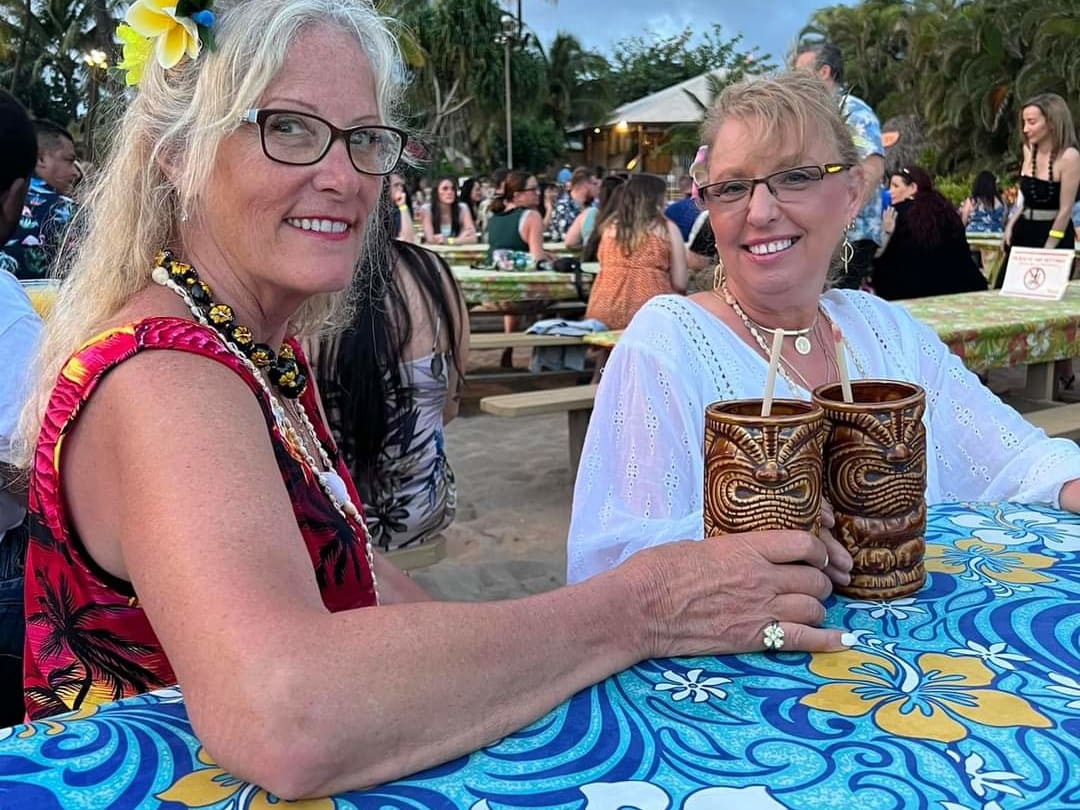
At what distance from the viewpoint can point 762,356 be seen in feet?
6.42

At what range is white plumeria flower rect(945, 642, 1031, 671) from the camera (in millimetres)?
1064

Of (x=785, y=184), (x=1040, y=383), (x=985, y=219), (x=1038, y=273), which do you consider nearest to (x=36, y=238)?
(x=785, y=184)

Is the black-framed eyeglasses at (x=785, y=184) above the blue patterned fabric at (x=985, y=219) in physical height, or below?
below

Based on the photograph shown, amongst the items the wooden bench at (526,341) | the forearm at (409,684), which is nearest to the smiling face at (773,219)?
the forearm at (409,684)

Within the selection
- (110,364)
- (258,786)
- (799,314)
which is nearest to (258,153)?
(110,364)

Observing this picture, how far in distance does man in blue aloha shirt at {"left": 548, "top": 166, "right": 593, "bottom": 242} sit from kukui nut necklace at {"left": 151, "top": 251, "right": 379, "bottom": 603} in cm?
1086

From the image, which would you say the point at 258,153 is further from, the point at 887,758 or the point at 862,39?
the point at 862,39

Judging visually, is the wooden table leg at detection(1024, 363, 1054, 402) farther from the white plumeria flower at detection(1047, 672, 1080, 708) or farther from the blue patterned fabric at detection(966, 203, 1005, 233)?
the white plumeria flower at detection(1047, 672, 1080, 708)

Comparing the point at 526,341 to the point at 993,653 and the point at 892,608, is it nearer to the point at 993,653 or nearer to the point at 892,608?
the point at 892,608

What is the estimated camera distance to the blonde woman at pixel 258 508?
32.0 inches

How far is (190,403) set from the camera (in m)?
0.97

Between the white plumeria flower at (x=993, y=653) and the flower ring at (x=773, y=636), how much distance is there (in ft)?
0.66

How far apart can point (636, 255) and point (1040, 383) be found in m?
2.98

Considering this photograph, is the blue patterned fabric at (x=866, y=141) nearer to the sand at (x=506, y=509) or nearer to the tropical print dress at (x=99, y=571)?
the tropical print dress at (x=99, y=571)
